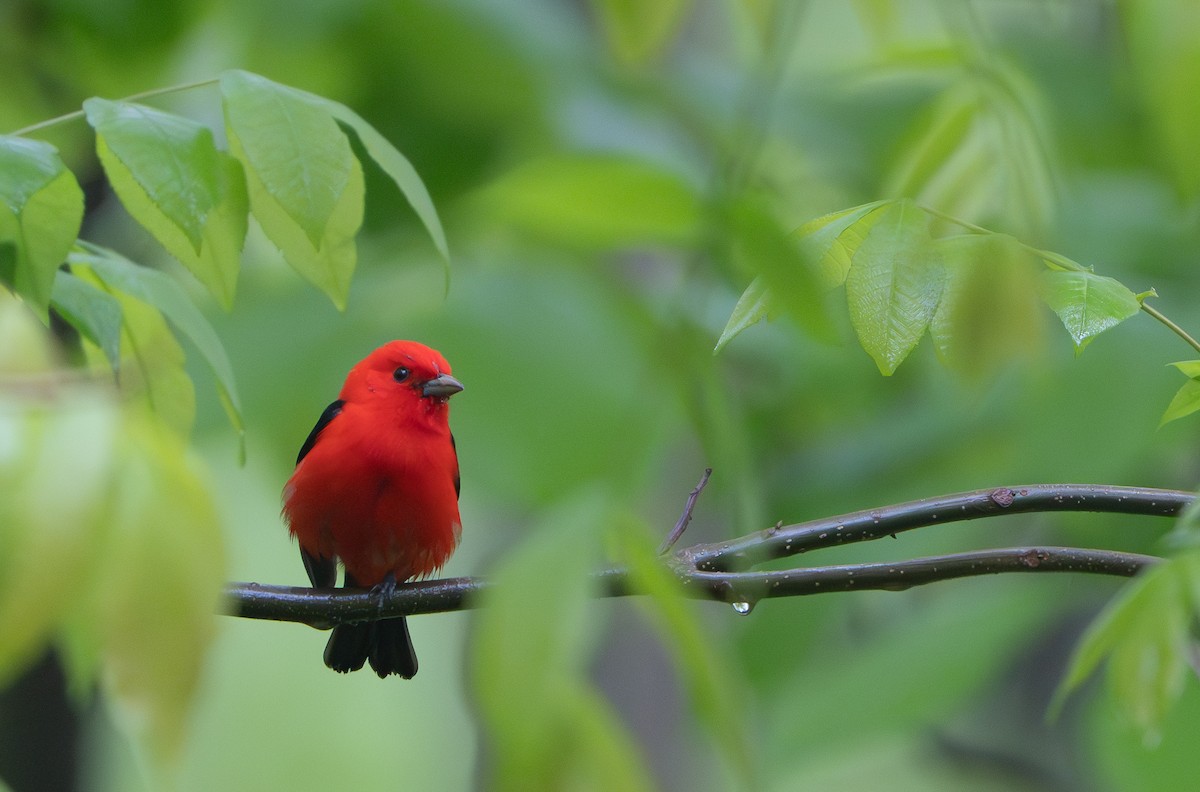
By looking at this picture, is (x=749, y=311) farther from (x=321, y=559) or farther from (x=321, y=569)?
(x=321, y=569)

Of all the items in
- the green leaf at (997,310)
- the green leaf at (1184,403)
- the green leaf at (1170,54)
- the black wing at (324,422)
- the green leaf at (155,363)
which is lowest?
the black wing at (324,422)

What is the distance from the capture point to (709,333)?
3.84m

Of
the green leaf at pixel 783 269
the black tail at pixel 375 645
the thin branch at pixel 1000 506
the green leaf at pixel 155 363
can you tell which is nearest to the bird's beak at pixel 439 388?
the black tail at pixel 375 645

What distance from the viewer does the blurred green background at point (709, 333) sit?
4660mm

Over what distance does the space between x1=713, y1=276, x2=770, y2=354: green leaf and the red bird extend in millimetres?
2061

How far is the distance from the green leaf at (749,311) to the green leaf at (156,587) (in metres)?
0.66

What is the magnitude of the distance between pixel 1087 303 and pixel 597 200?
1269 mm

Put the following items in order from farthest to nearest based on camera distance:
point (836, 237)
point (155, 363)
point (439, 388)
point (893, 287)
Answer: point (439, 388)
point (155, 363)
point (836, 237)
point (893, 287)

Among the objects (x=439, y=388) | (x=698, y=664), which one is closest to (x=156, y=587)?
(x=698, y=664)

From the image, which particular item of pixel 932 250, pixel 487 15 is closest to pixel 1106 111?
pixel 487 15

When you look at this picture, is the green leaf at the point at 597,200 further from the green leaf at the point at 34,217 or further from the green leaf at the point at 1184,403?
the green leaf at the point at 34,217

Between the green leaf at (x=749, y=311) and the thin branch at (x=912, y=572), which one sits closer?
the green leaf at (x=749, y=311)

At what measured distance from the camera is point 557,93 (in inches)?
219

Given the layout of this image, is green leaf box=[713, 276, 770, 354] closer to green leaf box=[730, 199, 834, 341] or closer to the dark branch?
green leaf box=[730, 199, 834, 341]
